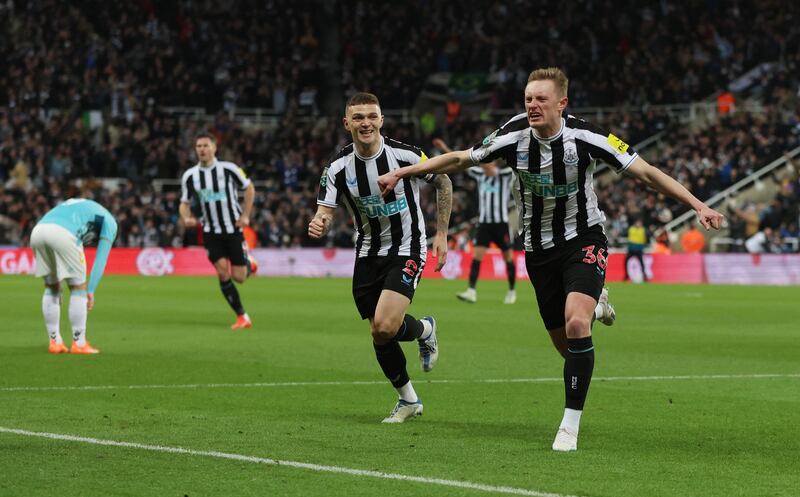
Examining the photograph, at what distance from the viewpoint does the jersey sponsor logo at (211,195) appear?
1800 centimetres

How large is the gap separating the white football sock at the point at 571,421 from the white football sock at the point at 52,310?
787cm

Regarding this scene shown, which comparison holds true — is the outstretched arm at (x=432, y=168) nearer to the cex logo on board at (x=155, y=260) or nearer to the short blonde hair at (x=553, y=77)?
the short blonde hair at (x=553, y=77)

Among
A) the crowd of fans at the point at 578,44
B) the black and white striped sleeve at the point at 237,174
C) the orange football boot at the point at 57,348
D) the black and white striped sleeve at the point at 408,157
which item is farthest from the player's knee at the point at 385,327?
the crowd of fans at the point at 578,44

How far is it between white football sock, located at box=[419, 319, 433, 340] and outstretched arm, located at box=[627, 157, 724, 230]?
233 cm

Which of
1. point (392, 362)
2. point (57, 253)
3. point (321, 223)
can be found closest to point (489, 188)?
point (57, 253)

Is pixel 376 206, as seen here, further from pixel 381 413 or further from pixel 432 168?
pixel 381 413

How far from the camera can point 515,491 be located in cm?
643

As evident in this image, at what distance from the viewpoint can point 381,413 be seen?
9.75 meters

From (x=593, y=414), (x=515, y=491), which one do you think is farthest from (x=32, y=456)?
(x=593, y=414)

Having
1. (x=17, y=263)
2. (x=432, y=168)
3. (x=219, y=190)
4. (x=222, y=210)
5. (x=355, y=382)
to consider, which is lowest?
(x=17, y=263)

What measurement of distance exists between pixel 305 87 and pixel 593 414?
40.7m

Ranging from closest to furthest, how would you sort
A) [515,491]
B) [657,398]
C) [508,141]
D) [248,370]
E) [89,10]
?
[515,491] → [508,141] → [657,398] → [248,370] → [89,10]

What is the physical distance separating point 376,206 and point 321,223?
830 millimetres

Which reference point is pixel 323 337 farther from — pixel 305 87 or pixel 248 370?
pixel 305 87
